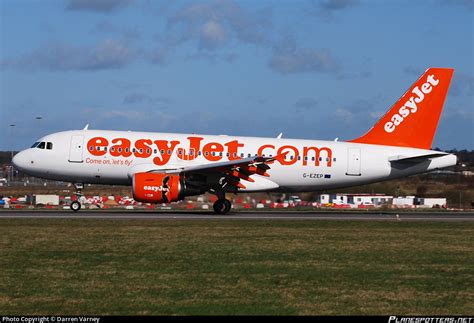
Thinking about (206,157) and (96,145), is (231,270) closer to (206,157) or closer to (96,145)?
(206,157)

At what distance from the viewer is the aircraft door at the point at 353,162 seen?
4200 centimetres

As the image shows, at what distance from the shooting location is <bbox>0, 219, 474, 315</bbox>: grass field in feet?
45.1

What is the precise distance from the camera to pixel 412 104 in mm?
42906

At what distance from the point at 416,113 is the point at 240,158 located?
10079mm

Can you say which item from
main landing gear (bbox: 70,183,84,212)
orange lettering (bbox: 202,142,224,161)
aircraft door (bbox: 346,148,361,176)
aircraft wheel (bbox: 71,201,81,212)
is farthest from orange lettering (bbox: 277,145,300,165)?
aircraft wheel (bbox: 71,201,81,212)

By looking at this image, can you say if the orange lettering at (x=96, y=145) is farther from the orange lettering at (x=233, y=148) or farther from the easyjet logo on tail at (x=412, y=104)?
the easyjet logo on tail at (x=412, y=104)

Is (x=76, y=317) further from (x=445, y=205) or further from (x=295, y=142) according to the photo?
(x=445, y=205)

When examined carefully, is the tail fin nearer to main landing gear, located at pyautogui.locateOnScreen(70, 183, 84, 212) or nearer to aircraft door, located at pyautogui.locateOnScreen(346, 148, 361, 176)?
aircraft door, located at pyautogui.locateOnScreen(346, 148, 361, 176)

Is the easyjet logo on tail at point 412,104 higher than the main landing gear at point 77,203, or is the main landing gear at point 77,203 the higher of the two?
the easyjet logo on tail at point 412,104

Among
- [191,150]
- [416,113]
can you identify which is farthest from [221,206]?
[416,113]

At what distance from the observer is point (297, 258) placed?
20375 millimetres

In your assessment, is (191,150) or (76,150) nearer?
(76,150)

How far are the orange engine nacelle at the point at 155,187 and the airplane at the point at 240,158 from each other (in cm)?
5

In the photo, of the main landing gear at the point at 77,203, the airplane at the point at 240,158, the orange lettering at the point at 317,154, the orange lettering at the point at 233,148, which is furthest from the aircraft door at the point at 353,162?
the main landing gear at the point at 77,203
